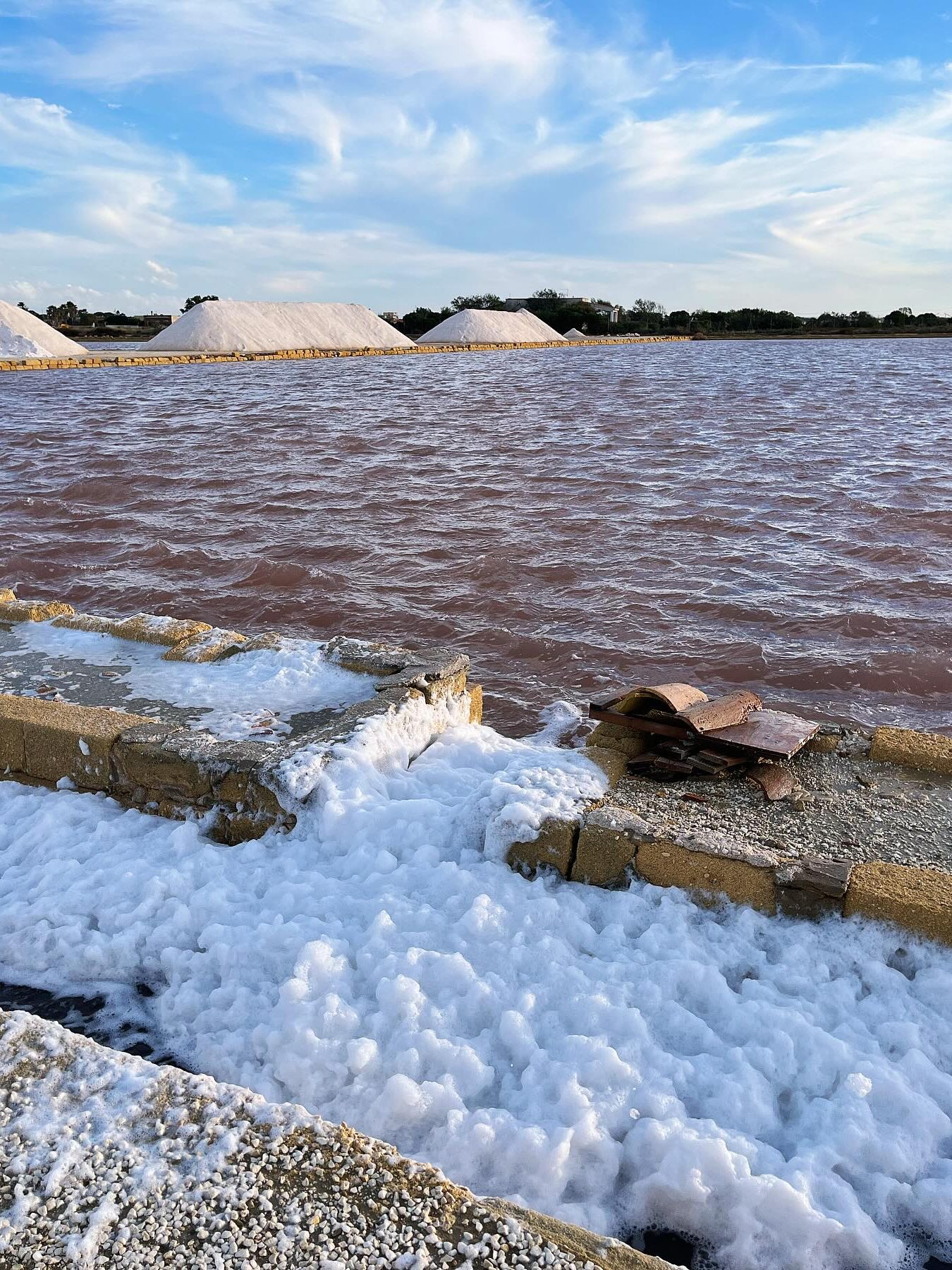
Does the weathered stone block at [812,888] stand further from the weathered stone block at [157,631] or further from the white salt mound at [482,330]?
the white salt mound at [482,330]

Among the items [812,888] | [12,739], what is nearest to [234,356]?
[12,739]

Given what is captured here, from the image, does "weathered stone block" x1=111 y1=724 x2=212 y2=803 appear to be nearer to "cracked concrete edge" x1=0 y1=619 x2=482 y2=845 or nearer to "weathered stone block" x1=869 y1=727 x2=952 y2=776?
"cracked concrete edge" x1=0 y1=619 x2=482 y2=845

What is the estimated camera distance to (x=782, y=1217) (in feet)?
6.42

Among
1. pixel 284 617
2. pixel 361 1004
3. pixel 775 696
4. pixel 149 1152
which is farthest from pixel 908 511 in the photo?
pixel 149 1152

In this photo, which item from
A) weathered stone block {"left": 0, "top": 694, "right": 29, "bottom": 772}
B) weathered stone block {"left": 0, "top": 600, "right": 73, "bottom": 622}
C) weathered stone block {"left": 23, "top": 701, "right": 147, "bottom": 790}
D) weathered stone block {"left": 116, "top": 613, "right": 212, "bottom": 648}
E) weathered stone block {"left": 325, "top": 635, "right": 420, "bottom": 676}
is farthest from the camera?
weathered stone block {"left": 0, "top": 600, "right": 73, "bottom": 622}

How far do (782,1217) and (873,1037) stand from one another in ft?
2.13

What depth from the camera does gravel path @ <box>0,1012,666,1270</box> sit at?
168cm

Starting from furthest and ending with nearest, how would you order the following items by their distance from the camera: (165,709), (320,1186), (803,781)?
1. (165,709)
2. (803,781)
3. (320,1186)

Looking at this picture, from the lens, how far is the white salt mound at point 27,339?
1670 inches

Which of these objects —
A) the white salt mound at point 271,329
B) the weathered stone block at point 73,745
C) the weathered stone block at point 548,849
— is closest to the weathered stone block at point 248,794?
the weathered stone block at point 73,745

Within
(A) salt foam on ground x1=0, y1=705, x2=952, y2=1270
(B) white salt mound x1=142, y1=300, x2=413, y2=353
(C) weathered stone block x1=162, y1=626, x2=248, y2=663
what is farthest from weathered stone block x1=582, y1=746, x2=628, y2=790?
(B) white salt mound x1=142, y1=300, x2=413, y2=353

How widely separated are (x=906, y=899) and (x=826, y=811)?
758 millimetres

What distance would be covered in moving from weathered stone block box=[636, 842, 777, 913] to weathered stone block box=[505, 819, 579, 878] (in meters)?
0.25

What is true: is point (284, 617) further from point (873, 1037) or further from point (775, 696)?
point (873, 1037)
